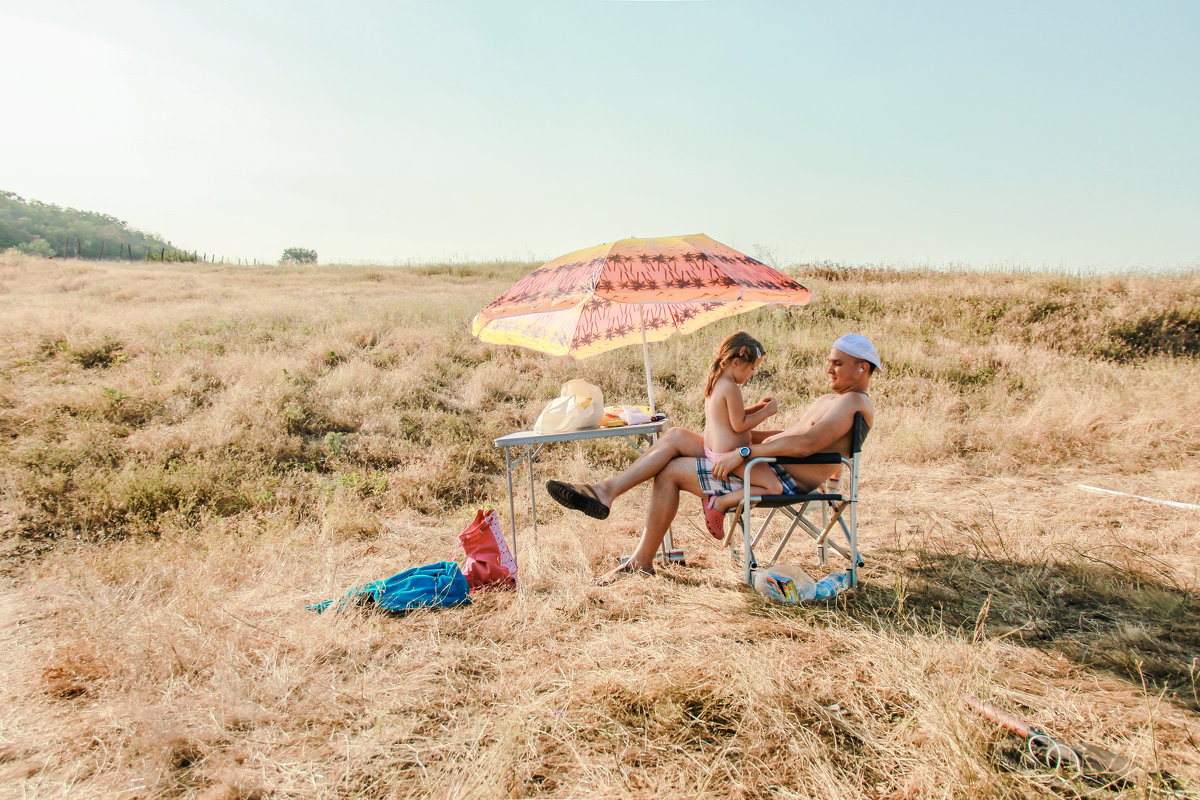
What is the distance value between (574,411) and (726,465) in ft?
3.60

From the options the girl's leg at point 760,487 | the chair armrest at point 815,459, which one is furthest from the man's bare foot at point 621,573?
the chair armrest at point 815,459

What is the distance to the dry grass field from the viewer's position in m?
2.21

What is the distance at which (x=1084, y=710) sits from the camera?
7.75 feet

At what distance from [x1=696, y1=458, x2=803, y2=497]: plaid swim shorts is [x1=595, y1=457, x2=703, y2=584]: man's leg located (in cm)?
4

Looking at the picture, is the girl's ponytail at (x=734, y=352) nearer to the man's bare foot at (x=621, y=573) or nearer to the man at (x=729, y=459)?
the man at (x=729, y=459)

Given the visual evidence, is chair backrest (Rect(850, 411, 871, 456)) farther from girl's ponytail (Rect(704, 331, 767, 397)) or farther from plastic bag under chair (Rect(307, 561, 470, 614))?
plastic bag under chair (Rect(307, 561, 470, 614))

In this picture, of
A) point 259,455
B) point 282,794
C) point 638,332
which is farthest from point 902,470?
point 259,455

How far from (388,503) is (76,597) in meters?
A: 2.34

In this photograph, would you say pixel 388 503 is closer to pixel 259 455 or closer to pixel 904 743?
pixel 259 455

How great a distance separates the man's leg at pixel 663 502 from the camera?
3744 mm

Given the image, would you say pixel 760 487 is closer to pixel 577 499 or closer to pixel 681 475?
pixel 681 475

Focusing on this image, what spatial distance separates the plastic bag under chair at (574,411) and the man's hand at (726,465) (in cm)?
89

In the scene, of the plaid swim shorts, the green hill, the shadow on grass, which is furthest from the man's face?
the green hill

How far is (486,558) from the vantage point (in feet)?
12.6
